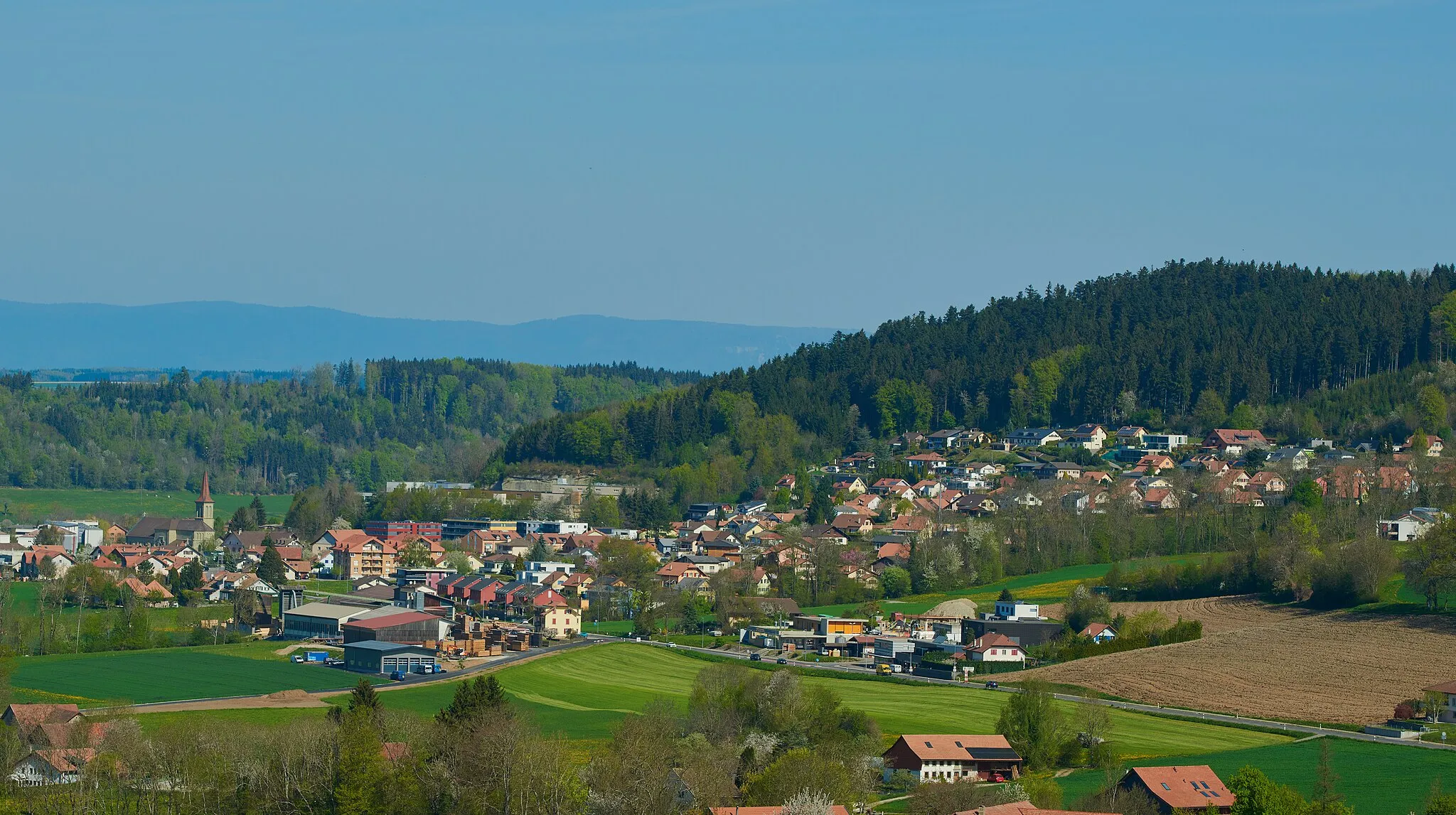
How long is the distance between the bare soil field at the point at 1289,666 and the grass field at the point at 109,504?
232ft

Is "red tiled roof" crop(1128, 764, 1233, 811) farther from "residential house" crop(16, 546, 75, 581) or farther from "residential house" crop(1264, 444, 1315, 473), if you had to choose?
"residential house" crop(16, 546, 75, 581)

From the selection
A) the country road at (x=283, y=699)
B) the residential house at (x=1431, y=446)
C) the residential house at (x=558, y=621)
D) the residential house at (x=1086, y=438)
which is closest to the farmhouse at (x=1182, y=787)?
the country road at (x=283, y=699)

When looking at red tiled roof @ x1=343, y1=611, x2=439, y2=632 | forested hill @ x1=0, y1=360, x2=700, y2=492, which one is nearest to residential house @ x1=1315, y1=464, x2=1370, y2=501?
red tiled roof @ x1=343, y1=611, x2=439, y2=632

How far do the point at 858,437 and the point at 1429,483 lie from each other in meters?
44.7

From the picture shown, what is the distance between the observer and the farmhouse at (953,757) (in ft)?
135

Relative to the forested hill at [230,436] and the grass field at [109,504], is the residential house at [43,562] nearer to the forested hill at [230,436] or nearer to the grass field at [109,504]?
the grass field at [109,504]

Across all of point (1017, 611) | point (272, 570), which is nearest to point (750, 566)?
point (1017, 611)

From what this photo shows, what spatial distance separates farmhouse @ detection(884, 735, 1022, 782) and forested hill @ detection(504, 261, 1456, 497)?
68.9 meters

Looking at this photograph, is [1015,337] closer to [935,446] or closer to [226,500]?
[935,446]

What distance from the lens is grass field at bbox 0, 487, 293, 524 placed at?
12306 centimetres

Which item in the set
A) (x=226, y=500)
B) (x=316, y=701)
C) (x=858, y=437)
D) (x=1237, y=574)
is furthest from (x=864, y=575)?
(x=226, y=500)

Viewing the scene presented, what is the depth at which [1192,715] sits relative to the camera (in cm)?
4912

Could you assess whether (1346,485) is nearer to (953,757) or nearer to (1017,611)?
(1017,611)

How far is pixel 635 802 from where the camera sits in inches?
1307
